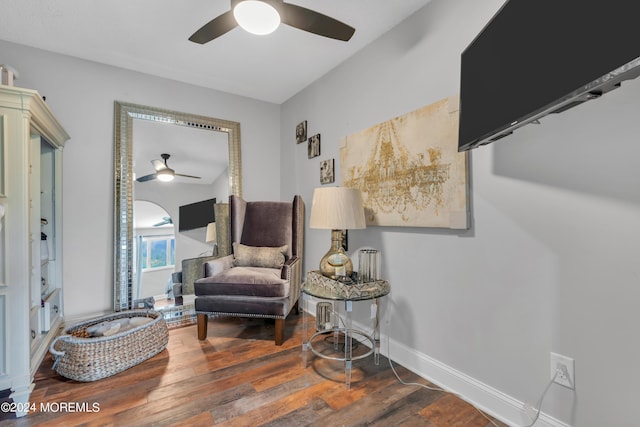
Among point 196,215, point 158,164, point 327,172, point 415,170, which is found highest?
point 158,164

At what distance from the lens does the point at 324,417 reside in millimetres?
1431

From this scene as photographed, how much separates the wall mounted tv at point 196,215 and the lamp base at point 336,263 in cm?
157

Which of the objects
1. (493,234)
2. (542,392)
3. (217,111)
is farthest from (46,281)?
(542,392)

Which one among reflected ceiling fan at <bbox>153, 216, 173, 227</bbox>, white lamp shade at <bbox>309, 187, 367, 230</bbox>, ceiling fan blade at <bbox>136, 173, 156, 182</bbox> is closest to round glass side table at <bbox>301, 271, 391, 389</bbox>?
white lamp shade at <bbox>309, 187, 367, 230</bbox>

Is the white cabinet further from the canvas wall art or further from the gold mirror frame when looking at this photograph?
the canvas wall art

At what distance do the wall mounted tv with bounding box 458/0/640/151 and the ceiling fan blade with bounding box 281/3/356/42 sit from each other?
685 mm

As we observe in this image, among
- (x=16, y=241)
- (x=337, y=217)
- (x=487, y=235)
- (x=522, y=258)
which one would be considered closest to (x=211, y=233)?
(x=16, y=241)

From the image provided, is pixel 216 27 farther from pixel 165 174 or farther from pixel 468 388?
pixel 468 388

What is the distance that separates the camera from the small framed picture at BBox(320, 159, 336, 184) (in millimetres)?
2643

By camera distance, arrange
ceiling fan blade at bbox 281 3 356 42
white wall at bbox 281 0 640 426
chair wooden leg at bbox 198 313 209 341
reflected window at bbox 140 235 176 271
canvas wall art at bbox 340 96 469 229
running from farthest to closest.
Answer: reflected window at bbox 140 235 176 271 → chair wooden leg at bbox 198 313 209 341 → canvas wall art at bbox 340 96 469 229 → ceiling fan blade at bbox 281 3 356 42 → white wall at bbox 281 0 640 426

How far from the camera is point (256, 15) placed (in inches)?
56.4

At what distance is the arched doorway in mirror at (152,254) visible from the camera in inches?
105

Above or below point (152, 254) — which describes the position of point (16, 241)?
above

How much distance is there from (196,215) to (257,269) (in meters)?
0.96
